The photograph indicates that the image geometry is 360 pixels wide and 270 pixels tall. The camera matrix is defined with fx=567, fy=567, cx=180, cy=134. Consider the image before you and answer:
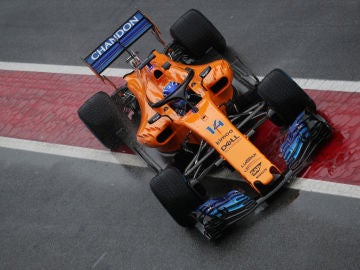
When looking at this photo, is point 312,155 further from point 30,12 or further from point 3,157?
point 30,12

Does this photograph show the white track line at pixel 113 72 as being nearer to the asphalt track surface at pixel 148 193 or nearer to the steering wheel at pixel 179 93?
the asphalt track surface at pixel 148 193

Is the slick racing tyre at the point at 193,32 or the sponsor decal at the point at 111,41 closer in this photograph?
the sponsor decal at the point at 111,41

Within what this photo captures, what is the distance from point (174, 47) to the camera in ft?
29.9

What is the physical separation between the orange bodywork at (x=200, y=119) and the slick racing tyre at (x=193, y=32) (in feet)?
2.35

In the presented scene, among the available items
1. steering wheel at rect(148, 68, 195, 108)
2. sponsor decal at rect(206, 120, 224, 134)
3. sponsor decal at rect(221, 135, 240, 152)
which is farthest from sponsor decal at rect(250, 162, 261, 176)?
steering wheel at rect(148, 68, 195, 108)

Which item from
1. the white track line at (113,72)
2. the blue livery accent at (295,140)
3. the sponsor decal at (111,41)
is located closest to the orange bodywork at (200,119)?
the blue livery accent at (295,140)

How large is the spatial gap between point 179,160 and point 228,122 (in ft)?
4.06

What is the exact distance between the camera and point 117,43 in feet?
27.8

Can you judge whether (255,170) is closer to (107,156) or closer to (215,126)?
(215,126)

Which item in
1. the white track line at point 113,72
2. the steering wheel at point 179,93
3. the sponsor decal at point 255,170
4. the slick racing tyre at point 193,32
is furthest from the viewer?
the slick racing tyre at point 193,32

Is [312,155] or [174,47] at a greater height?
[174,47]

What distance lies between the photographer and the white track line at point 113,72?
8.16 m

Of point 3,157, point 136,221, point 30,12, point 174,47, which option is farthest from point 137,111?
point 30,12

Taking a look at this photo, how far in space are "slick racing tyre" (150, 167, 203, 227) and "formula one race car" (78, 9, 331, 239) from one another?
12mm
